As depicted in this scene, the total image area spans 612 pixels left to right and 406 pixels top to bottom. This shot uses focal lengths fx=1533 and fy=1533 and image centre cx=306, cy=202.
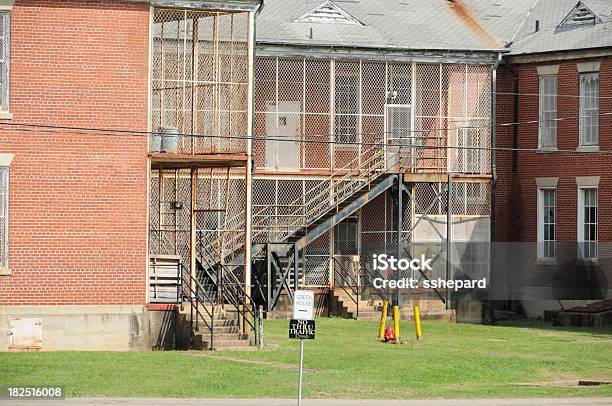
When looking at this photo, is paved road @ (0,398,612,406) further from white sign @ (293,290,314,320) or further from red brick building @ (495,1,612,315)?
red brick building @ (495,1,612,315)

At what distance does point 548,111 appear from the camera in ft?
162

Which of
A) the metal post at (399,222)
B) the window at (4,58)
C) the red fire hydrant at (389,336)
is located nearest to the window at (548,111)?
the metal post at (399,222)

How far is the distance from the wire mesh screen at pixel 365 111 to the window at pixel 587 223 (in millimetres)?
3276

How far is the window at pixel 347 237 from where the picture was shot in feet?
159

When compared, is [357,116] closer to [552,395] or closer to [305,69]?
[305,69]

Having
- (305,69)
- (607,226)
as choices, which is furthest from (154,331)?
(607,226)

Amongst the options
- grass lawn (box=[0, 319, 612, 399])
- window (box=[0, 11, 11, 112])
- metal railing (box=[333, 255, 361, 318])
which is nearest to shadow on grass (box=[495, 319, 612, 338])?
grass lawn (box=[0, 319, 612, 399])

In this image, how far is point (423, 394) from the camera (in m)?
27.9

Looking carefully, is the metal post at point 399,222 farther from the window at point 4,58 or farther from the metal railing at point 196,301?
the window at point 4,58

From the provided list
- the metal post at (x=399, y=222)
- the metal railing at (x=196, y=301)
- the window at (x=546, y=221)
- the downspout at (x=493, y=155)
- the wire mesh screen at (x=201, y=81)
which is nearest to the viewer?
the metal railing at (x=196, y=301)

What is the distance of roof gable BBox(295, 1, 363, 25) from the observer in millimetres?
49062

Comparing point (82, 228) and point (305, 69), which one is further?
point (305, 69)

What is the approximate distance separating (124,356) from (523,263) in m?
20.3

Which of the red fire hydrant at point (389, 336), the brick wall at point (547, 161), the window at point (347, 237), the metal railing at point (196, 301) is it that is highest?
the brick wall at point (547, 161)
